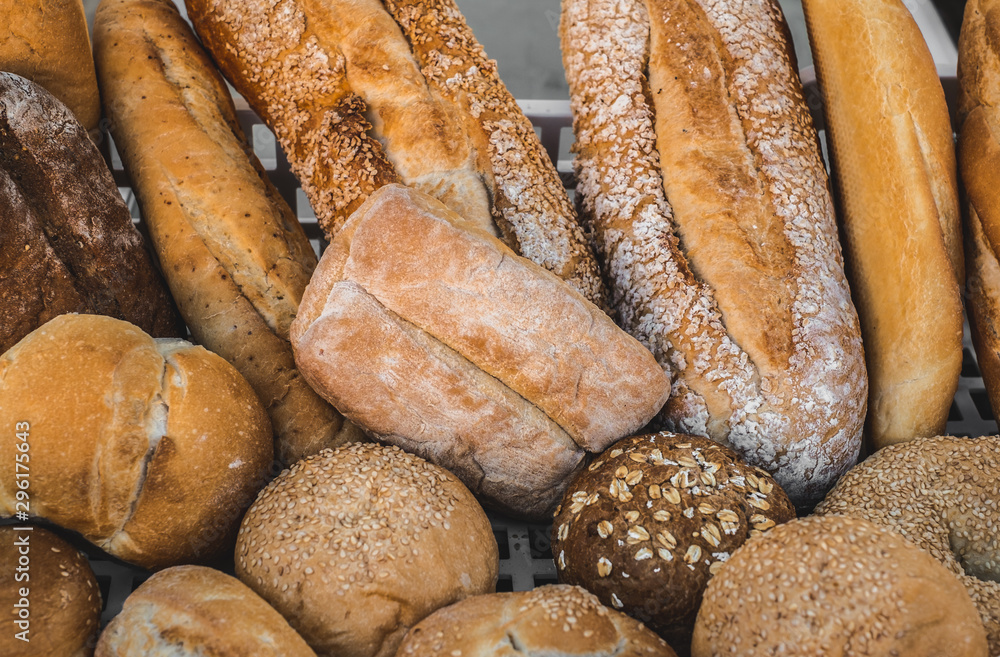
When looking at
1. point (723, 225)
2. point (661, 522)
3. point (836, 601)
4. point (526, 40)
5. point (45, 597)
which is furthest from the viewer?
point (526, 40)

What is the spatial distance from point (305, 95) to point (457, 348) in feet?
2.38

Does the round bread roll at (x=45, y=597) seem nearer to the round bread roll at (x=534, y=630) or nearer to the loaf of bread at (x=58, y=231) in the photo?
the loaf of bread at (x=58, y=231)

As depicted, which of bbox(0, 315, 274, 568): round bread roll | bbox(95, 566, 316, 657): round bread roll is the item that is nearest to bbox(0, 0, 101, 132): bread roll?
bbox(0, 315, 274, 568): round bread roll

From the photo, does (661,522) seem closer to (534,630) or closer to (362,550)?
(534,630)

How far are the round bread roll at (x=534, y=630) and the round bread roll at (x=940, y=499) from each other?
0.55 m

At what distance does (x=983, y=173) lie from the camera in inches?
64.4

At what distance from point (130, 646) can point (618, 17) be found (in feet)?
5.08

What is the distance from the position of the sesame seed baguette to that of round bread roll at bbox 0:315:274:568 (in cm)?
46

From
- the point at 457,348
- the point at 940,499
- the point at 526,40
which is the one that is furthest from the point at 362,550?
the point at 526,40

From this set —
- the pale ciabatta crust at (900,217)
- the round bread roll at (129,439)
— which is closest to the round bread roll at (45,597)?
the round bread roll at (129,439)

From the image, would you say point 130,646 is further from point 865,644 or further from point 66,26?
point 66,26

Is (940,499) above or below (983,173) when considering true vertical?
below

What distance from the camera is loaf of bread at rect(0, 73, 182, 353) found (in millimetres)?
1331

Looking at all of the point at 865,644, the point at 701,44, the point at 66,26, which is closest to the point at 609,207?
the point at 701,44
